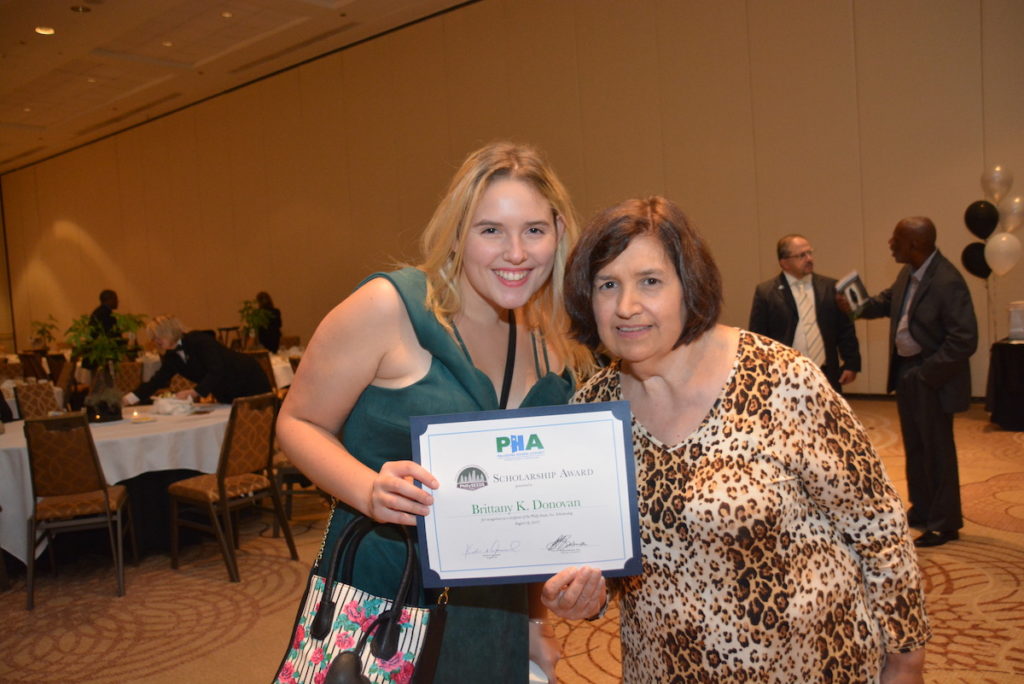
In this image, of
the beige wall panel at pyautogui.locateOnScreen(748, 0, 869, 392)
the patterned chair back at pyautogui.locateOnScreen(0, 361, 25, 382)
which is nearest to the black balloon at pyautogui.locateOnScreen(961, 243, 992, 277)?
the beige wall panel at pyautogui.locateOnScreen(748, 0, 869, 392)

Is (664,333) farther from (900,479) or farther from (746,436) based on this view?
(900,479)

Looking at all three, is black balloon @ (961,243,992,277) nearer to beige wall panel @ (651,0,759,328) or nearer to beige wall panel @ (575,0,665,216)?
beige wall panel @ (651,0,759,328)

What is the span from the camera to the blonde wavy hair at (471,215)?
5.23 ft

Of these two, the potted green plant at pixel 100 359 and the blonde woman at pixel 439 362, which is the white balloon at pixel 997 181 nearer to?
the blonde woman at pixel 439 362

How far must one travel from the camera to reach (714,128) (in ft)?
31.8

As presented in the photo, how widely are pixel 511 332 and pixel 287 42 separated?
41.6ft

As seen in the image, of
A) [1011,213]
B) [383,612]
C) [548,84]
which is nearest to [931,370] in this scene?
[1011,213]

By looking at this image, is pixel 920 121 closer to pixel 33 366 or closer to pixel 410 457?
pixel 410 457

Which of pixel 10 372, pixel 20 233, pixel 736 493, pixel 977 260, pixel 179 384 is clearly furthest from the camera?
pixel 20 233

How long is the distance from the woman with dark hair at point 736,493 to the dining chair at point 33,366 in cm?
1216

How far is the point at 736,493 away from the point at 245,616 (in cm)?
358

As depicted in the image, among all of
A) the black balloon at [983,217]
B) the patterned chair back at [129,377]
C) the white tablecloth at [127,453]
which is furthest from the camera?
the patterned chair back at [129,377]

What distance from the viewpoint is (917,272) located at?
15.8 feet
